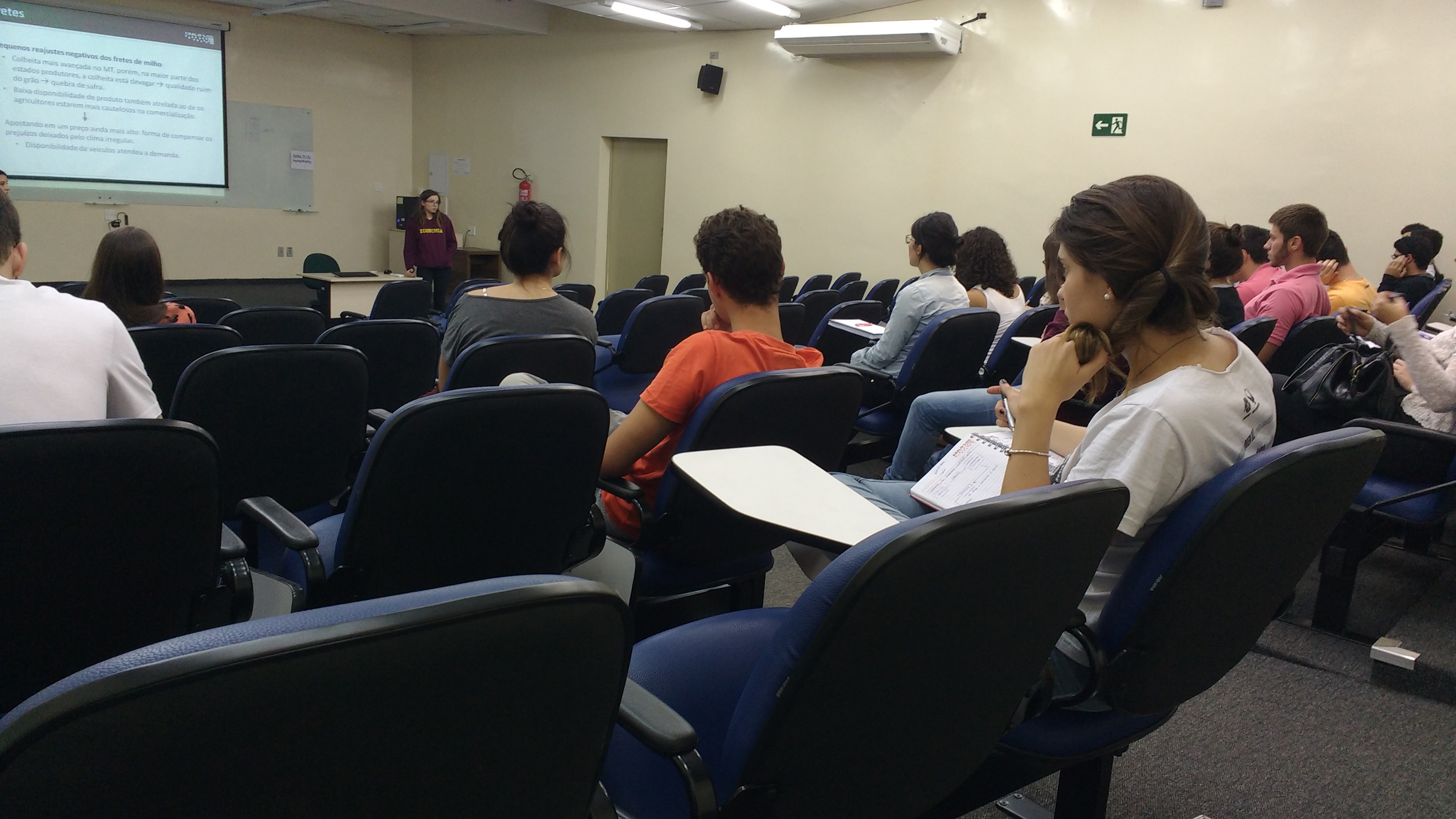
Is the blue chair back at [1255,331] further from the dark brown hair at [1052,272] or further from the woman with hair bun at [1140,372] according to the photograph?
the woman with hair bun at [1140,372]

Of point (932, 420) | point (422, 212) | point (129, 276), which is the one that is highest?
point (422, 212)

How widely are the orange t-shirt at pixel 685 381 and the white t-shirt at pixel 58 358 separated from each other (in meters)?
0.96

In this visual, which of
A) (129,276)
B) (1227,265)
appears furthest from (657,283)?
(129,276)

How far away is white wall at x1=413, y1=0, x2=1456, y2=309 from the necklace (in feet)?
19.6

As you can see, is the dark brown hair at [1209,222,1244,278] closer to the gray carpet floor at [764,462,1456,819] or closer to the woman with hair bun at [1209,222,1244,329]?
the woman with hair bun at [1209,222,1244,329]

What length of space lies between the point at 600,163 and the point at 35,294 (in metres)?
9.34

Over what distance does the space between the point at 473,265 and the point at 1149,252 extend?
1108 cm

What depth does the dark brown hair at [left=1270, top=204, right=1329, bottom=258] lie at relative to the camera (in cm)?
434

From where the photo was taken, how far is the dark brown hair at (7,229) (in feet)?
6.10

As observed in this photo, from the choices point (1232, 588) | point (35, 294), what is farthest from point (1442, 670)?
point (35, 294)

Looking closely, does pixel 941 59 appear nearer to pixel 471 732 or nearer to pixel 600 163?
pixel 600 163

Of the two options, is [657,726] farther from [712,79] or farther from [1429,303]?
[712,79]

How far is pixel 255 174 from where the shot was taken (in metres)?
10.7

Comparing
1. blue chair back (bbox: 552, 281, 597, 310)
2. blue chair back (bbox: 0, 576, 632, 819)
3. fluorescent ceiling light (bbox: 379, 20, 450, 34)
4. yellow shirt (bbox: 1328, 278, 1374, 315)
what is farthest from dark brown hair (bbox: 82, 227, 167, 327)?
fluorescent ceiling light (bbox: 379, 20, 450, 34)
